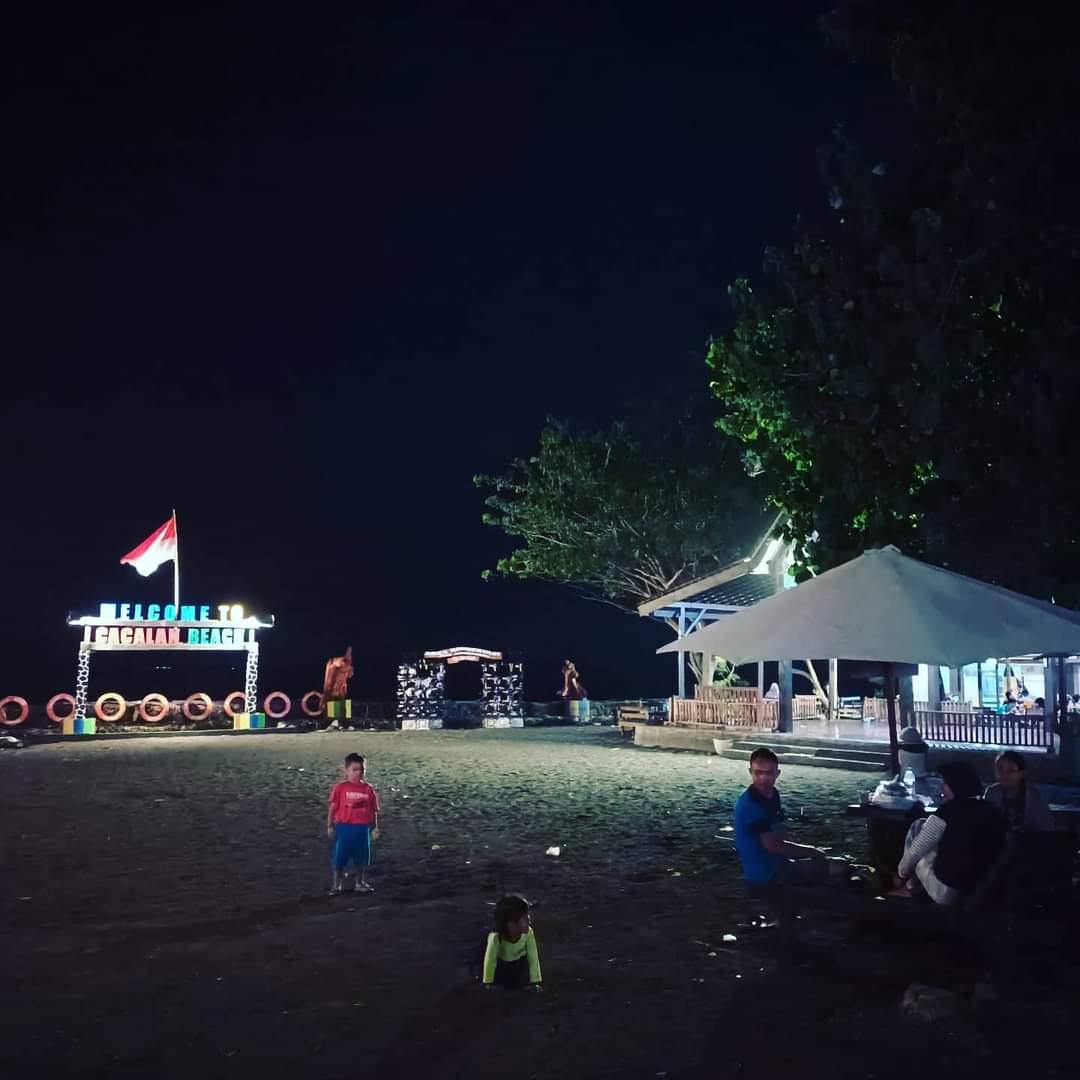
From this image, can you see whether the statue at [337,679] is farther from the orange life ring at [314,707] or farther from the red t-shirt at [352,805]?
the red t-shirt at [352,805]

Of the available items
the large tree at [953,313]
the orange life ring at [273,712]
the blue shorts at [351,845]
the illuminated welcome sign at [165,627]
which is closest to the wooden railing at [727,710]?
A: the large tree at [953,313]

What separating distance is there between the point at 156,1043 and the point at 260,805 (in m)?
9.09

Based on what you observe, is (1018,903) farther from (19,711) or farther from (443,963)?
(19,711)

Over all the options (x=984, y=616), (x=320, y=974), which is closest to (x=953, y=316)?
Result: (x=984, y=616)

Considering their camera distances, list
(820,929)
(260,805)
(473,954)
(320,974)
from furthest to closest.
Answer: (260,805)
(820,929)
(473,954)
(320,974)

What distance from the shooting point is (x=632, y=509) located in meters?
34.7

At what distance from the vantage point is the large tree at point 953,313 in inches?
443

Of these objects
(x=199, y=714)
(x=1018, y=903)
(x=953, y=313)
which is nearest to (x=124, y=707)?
(x=199, y=714)

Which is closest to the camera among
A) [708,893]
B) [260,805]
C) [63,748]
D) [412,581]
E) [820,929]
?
[820,929]

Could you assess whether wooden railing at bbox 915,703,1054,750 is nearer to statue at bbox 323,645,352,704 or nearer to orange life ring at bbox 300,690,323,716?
statue at bbox 323,645,352,704

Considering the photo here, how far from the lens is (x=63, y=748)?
25.2m

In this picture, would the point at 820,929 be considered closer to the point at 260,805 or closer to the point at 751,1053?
the point at 751,1053

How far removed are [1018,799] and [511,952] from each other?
139 inches

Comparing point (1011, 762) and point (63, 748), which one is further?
point (63, 748)
